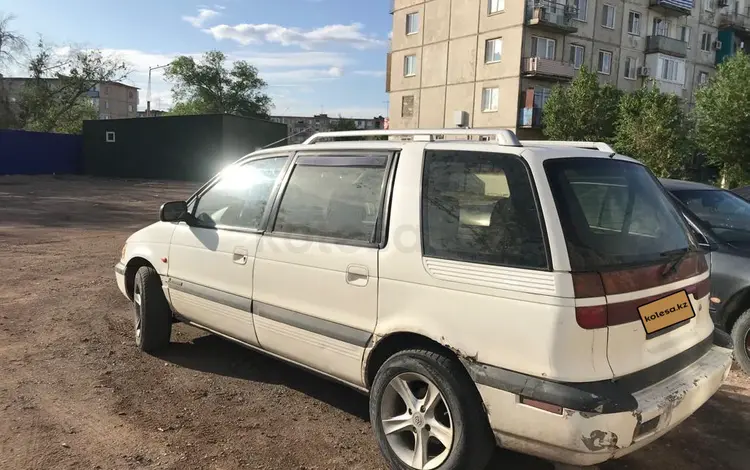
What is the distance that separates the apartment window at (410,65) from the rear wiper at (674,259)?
38.7 metres

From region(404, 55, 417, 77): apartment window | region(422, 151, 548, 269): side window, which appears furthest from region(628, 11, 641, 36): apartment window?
region(422, 151, 548, 269): side window

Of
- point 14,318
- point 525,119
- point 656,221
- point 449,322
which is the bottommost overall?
point 14,318

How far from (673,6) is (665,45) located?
2.99 metres

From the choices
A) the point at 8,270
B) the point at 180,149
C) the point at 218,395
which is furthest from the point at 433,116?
the point at 218,395

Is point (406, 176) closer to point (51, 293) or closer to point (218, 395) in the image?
point (218, 395)

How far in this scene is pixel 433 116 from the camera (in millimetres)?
38781

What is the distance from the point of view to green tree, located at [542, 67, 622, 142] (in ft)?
102

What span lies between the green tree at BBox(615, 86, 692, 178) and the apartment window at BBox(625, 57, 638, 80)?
13.6 m

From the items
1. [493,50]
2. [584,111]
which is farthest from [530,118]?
[493,50]

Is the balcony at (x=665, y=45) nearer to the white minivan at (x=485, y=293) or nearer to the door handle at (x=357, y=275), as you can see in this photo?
the white minivan at (x=485, y=293)

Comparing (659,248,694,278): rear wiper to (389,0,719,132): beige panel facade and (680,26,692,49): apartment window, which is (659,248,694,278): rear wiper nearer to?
(389,0,719,132): beige panel facade

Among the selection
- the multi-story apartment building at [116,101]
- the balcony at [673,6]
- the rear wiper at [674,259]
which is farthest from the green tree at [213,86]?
the rear wiper at [674,259]

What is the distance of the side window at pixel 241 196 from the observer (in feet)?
13.3

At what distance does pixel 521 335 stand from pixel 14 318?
548 centimetres
